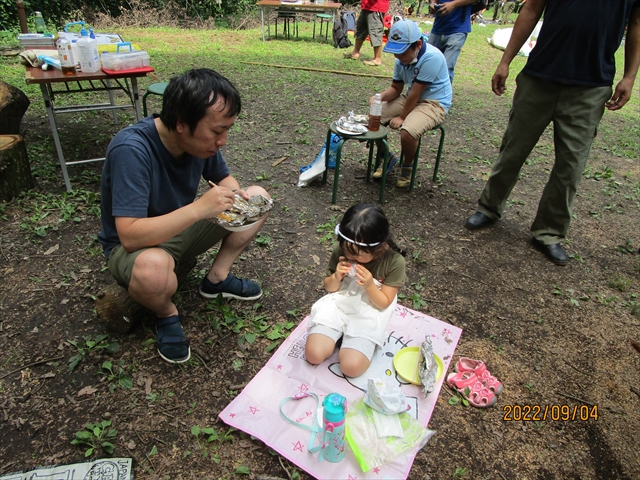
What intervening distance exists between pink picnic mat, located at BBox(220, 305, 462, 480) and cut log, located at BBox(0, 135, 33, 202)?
113 inches

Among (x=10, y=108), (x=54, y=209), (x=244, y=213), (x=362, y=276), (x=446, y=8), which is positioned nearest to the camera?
(x=362, y=276)

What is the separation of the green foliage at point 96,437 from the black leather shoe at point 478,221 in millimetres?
3037

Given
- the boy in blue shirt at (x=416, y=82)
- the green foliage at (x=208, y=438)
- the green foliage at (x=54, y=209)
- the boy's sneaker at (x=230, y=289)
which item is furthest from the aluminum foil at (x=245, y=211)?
the boy in blue shirt at (x=416, y=82)

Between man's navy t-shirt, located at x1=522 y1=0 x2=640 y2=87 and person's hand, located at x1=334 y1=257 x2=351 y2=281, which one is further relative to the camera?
man's navy t-shirt, located at x1=522 y1=0 x2=640 y2=87

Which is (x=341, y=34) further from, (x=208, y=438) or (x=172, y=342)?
(x=208, y=438)

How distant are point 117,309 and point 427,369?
168cm

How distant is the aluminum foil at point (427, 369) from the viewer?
2121 millimetres

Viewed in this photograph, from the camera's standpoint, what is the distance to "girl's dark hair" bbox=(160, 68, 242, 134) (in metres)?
1.83

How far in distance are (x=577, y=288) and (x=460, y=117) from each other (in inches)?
161

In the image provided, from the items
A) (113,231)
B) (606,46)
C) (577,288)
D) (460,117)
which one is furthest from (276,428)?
(460,117)

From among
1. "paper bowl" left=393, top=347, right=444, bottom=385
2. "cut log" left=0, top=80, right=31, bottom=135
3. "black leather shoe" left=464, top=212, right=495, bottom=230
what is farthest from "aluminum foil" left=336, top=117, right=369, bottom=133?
"cut log" left=0, top=80, right=31, bottom=135

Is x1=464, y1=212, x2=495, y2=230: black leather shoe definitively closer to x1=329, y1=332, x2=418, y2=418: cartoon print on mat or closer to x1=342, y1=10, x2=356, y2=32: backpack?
x1=329, y1=332, x2=418, y2=418: cartoon print on mat

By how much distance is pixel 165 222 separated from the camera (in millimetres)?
1918
